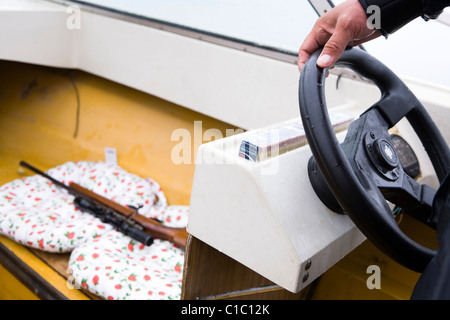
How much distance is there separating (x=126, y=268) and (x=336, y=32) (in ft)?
3.46

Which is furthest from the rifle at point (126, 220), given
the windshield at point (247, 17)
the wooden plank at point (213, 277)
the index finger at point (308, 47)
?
the index finger at point (308, 47)

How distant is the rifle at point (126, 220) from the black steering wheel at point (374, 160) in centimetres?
92

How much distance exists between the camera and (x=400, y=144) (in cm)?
123

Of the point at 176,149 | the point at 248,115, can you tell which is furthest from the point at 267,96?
the point at 176,149

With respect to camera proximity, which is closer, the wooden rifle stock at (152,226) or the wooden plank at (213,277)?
the wooden plank at (213,277)

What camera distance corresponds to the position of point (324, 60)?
715mm

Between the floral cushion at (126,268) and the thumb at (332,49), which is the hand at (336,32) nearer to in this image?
the thumb at (332,49)

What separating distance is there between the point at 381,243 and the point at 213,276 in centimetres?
46

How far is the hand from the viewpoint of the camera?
720 millimetres

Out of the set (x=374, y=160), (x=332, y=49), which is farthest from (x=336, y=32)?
(x=374, y=160)

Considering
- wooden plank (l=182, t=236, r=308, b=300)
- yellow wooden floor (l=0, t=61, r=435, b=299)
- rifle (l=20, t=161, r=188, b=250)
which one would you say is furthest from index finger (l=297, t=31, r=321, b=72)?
yellow wooden floor (l=0, t=61, r=435, b=299)

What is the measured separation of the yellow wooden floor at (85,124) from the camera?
209 centimetres

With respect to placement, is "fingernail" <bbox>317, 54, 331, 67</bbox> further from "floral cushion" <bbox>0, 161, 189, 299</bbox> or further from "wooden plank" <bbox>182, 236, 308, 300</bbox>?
"floral cushion" <bbox>0, 161, 189, 299</bbox>
